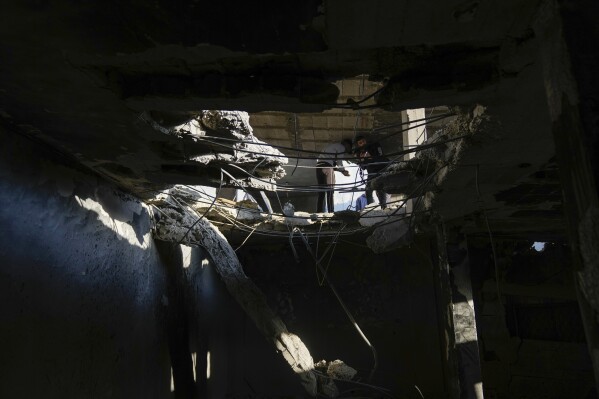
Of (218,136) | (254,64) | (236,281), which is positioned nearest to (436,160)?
(218,136)

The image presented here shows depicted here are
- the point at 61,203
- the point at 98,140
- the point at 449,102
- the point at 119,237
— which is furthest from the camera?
the point at 119,237

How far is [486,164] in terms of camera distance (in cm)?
292

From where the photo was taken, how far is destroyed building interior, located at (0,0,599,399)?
1.51 meters

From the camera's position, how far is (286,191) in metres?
3.94

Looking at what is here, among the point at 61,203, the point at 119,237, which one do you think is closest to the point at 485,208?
the point at 119,237

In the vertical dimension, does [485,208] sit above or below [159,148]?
below

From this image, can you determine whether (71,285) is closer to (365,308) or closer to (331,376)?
(331,376)

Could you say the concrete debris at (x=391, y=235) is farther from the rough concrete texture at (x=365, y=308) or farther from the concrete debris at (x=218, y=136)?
the concrete debris at (x=218, y=136)

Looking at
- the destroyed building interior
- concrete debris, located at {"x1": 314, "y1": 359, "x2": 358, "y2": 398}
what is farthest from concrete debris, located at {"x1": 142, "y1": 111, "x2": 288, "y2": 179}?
concrete debris, located at {"x1": 314, "y1": 359, "x2": 358, "y2": 398}

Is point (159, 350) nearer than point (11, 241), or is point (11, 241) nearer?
point (11, 241)

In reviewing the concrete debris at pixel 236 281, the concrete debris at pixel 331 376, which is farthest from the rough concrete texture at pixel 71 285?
the concrete debris at pixel 331 376

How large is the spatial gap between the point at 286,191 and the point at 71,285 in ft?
5.90

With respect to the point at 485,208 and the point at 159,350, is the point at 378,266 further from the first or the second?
the point at 159,350

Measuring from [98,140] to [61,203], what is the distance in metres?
0.54
